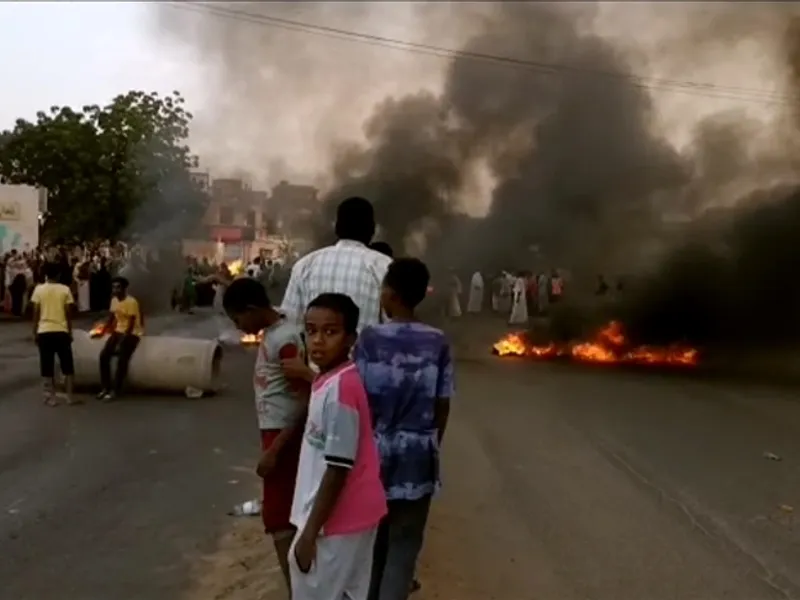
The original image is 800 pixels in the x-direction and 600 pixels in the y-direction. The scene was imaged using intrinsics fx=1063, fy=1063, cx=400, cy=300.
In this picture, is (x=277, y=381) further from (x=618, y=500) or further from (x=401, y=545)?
(x=618, y=500)

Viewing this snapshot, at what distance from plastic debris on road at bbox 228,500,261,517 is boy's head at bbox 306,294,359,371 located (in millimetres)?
3234

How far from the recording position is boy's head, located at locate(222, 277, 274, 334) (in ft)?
11.8

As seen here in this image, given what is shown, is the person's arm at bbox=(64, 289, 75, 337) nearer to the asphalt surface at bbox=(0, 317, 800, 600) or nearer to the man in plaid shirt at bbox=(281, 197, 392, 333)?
the asphalt surface at bbox=(0, 317, 800, 600)

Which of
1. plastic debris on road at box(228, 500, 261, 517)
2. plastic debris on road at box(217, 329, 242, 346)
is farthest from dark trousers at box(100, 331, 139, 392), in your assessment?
plastic debris on road at box(217, 329, 242, 346)

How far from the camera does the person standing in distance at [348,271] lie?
3756 mm

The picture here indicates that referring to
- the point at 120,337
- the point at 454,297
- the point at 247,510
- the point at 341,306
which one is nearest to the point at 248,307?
the point at 341,306

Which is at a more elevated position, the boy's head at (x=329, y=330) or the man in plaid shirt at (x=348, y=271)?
the man in plaid shirt at (x=348, y=271)

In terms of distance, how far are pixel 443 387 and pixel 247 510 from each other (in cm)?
280

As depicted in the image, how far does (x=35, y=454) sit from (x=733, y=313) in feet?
37.5

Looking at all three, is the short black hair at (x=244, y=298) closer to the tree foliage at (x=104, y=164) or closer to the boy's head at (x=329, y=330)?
the boy's head at (x=329, y=330)

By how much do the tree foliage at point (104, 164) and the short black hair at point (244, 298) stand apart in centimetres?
2082

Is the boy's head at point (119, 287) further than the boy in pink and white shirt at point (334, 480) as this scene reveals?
Yes

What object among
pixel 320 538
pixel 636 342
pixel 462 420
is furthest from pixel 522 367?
pixel 320 538

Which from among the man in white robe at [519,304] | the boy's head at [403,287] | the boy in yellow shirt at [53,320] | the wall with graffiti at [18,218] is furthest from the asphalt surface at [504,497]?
the wall with graffiti at [18,218]
